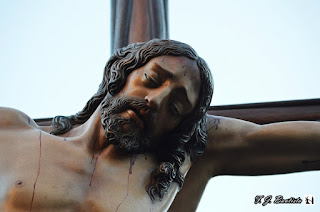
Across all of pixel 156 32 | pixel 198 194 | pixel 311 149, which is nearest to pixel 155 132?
pixel 198 194

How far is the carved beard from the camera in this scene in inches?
81.6

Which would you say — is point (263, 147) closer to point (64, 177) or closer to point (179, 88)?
point (179, 88)

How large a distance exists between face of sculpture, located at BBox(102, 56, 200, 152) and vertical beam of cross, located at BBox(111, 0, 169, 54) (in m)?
0.57

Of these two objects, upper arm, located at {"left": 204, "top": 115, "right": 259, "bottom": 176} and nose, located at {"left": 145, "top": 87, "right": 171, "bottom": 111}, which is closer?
nose, located at {"left": 145, "top": 87, "right": 171, "bottom": 111}

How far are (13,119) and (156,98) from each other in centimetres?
42

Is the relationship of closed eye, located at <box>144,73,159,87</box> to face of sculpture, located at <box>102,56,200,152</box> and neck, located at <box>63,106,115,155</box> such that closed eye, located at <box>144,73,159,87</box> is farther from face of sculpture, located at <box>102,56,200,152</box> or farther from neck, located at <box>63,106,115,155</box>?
neck, located at <box>63,106,115,155</box>

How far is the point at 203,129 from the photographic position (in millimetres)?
2273

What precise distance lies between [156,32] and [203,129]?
589mm

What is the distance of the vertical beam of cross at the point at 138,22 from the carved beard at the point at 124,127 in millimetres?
656

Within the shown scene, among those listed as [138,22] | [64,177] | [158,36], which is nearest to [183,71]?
[64,177]

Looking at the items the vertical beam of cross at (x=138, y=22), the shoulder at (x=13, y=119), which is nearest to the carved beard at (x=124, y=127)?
the shoulder at (x=13, y=119)

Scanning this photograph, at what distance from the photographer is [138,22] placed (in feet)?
9.23

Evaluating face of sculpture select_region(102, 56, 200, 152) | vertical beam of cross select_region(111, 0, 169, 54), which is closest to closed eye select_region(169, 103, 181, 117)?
face of sculpture select_region(102, 56, 200, 152)

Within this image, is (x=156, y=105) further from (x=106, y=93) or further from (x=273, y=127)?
(x=273, y=127)
